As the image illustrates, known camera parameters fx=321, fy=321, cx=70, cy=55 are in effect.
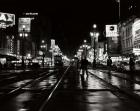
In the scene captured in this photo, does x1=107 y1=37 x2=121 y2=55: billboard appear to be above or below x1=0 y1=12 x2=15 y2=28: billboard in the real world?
below

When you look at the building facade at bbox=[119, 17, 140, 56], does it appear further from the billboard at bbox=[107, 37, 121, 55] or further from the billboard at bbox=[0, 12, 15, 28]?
the billboard at bbox=[0, 12, 15, 28]

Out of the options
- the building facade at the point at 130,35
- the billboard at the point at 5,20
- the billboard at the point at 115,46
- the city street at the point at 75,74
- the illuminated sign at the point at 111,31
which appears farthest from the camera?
the billboard at the point at 115,46

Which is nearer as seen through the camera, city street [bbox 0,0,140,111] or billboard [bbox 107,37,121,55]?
city street [bbox 0,0,140,111]

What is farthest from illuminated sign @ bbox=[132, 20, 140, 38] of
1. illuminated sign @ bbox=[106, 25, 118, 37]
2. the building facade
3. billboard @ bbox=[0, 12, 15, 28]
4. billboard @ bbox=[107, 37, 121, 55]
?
billboard @ bbox=[0, 12, 15, 28]

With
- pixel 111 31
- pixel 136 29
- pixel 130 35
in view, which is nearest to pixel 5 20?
pixel 111 31

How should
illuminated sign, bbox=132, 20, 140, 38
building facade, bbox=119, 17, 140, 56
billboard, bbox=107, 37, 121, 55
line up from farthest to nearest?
billboard, bbox=107, 37, 121, 55, building facade, bbox=119, 17, 140, 56, illuminated sign, bbox=132, 20, 140, 38

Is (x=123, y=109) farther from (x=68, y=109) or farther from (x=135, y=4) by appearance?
(x=135, y=4)

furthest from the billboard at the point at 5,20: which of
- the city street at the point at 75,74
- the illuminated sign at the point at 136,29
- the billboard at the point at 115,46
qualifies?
the illuminated sign at the point at 136,29

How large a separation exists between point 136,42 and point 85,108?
5530 cm

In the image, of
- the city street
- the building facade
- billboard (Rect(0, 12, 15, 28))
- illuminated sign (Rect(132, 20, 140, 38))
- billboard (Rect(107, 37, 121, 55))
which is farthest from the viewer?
billboard (Rect(107, 37, 121, 55))

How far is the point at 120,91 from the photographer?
1928 centimetres

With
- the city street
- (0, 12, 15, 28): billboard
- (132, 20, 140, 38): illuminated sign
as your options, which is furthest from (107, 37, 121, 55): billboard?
(0, 12, 15, 28): billboard

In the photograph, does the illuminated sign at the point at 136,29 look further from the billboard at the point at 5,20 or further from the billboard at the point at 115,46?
the billboard at the point at 5,20

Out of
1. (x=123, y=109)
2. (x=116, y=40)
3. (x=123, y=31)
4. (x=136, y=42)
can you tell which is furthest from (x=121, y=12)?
(x=123, y=109)
